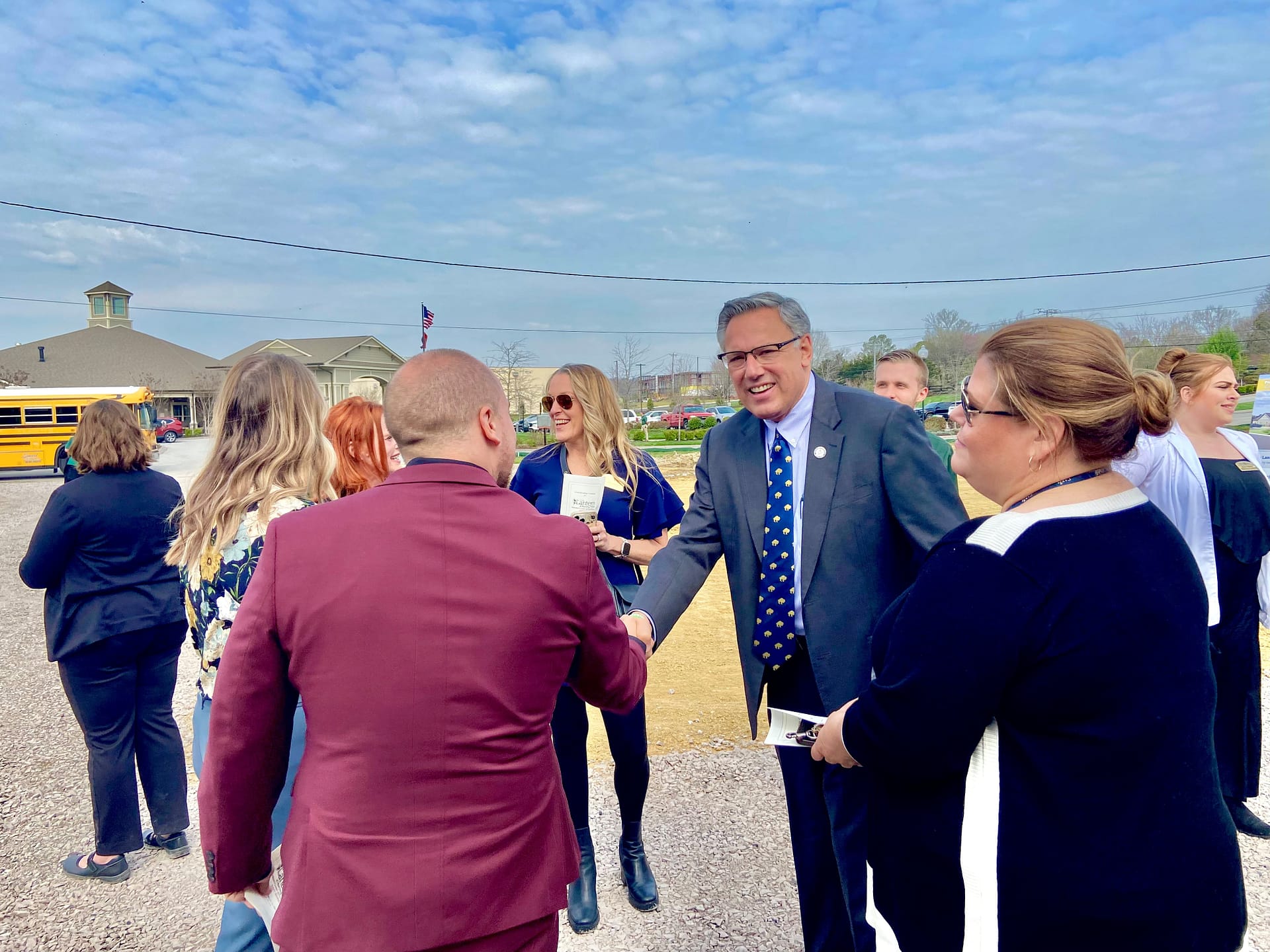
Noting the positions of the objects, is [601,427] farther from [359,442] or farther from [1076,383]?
[1076,383]

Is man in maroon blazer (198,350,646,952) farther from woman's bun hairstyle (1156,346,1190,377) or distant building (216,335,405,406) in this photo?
distant building (216,335,405,406)

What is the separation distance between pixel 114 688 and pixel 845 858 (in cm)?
334

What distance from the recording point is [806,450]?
286 cm

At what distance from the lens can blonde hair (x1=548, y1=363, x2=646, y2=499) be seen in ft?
13.2

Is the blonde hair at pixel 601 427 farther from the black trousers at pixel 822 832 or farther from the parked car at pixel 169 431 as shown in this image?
the parked car at pixel 169 431

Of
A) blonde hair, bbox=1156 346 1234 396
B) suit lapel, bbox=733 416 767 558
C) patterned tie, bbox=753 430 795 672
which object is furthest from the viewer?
blonde hair, bbox=1156 346 1234 396

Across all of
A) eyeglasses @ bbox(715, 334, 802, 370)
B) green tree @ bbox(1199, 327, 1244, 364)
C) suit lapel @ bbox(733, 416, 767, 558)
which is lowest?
suit lapel @ bbox(733, 416, 767, 558)

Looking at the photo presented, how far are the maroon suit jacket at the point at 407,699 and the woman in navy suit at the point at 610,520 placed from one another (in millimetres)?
1887

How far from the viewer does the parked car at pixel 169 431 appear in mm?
40188

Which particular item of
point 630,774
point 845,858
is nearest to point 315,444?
point 630,774

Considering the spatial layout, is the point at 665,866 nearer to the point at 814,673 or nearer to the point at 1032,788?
the point at 814,673

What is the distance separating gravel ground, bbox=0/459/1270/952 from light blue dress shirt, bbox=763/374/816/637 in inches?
58.8

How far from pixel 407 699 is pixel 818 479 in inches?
64.9

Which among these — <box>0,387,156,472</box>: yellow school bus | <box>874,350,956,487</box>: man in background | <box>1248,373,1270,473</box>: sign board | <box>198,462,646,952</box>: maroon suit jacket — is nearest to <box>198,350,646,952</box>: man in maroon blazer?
<box>198,462,646,952</box>: maroon suit jacket
